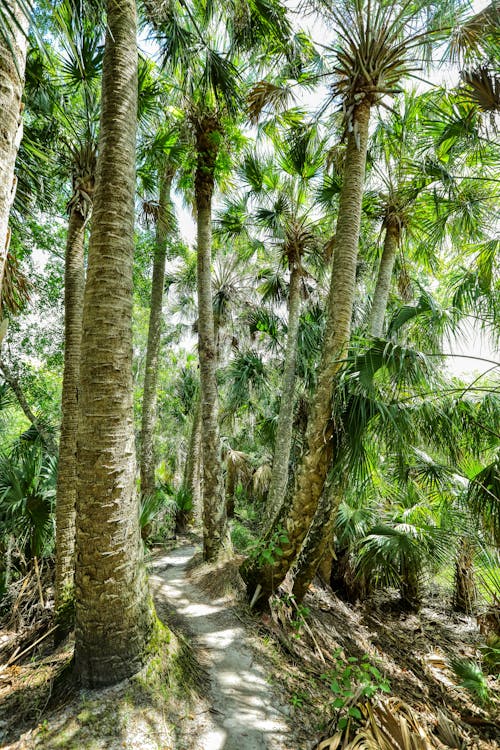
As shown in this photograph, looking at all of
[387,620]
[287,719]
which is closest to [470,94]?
[287,719]

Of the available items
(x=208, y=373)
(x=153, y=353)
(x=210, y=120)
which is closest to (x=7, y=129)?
(x=208, y=373)

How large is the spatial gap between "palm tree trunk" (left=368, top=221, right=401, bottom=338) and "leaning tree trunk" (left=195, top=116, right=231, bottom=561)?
2.95 m

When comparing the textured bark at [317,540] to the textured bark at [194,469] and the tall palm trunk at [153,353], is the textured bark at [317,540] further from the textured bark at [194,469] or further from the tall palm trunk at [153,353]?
the textured bark at [194,469]

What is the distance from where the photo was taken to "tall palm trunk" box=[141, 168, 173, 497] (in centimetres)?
815

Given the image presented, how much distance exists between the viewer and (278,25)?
5164 mm

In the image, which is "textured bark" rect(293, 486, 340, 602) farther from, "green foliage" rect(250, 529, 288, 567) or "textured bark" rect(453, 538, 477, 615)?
"textured bark" rect(453, 538, 477, 615)

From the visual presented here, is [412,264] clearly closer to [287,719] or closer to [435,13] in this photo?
[435,13]

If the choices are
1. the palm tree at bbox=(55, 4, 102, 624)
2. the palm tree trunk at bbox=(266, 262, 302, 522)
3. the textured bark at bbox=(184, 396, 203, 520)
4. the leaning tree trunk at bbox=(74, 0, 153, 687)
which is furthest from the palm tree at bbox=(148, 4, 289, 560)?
the textured bark at bbox=(184, 396, 203, 520)

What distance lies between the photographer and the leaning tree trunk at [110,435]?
2.50 m

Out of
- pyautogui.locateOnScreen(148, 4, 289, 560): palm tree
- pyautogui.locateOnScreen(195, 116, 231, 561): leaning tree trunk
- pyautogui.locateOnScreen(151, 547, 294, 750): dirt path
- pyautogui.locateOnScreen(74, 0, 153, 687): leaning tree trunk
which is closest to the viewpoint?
pyautogui.locateOnScreen(74, 0, 153, 687): leaning tree trunk

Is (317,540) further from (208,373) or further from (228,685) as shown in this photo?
(208,373)

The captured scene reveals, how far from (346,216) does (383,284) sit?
2.37m

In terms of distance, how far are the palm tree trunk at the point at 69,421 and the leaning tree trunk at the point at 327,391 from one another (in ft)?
7.65

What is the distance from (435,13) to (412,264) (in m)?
5.44
